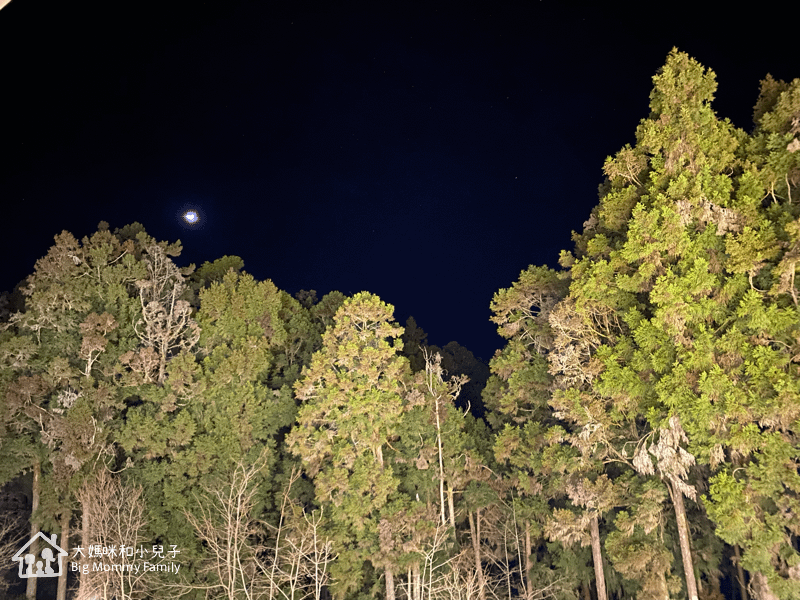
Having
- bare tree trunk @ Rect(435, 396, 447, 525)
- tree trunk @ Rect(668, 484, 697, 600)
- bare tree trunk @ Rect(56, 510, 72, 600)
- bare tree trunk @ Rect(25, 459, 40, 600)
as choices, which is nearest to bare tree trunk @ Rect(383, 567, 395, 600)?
bare tree trunk @ Rect(435, 396, 447, 525)

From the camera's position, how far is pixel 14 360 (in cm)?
1540

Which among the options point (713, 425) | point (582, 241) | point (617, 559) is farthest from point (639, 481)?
point (582, 241)

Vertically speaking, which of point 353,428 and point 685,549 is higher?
point 353,428

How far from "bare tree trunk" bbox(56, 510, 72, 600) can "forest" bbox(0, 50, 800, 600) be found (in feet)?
0.21

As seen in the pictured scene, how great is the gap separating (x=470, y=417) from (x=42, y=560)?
1423 cm

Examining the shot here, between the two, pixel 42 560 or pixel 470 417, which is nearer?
pixel 42 560

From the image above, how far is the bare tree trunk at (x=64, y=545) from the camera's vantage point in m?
14.2

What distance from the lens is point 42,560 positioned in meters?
15.6

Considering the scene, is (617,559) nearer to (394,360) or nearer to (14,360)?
(394,360)

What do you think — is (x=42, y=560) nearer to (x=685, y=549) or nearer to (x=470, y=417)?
(x=470, y=417)

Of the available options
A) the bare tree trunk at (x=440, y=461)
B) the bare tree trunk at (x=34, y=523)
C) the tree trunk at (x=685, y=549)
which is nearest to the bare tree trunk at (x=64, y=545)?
the bare tree trunk at (x=34, y=523)

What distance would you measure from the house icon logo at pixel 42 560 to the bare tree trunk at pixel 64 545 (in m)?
0.21

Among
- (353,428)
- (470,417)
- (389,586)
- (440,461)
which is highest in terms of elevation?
(470,417)

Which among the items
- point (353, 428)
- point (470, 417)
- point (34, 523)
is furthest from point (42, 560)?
point (470, 417)
